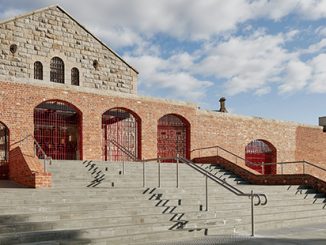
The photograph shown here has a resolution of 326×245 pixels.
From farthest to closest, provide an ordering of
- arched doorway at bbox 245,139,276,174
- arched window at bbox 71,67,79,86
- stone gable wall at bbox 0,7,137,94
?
arched doorway at bbox 245,139,276,174, arched window at bbox 71,67,79,86, stone gable wall at bbox 0,7,137,94

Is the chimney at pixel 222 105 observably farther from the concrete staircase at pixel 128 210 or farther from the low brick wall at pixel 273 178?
the concrete staircase at pixel 128 210

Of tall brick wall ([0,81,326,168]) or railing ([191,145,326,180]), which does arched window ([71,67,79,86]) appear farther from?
railing ([191,145,326,180])

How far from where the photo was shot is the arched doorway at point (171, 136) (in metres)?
20.8

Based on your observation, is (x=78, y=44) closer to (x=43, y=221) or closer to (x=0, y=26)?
(x=0, y=26)

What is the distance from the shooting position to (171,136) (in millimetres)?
20812

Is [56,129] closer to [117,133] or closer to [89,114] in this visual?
[89,114]

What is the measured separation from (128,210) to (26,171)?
403cm

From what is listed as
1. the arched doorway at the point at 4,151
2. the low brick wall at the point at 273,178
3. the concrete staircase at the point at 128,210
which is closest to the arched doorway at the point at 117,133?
the low brick wall at the point at 273,178

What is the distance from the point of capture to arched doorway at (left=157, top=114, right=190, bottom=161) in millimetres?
20769

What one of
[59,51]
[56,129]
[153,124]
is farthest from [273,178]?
[59,51]

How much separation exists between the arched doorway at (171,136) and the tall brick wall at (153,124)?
0.52 meters

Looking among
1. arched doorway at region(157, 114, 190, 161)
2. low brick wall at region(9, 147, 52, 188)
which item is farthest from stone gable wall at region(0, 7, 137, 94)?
low brick wall at region(9, 147, 52, 188)

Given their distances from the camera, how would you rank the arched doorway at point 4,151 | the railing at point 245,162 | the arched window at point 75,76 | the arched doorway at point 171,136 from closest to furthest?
the arched doorway at point 4,151
the railing at point 245,162
the arched doorway at point 171,136
the arched window at point 75,76

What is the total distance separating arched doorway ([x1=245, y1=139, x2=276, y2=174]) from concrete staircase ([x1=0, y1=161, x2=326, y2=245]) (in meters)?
9.43
